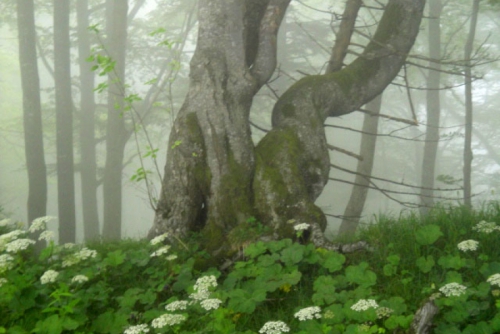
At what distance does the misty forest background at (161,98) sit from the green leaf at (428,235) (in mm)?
1092

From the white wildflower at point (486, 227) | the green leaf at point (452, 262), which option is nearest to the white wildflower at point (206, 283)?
the green leaf at point (452, 262)

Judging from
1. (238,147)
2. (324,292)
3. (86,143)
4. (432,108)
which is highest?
(432,108)

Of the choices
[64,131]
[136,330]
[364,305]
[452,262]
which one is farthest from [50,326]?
[64,131]

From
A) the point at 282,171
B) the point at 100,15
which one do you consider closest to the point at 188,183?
the point at 282,171

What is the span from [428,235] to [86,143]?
1304 centimetres

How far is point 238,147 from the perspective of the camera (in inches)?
195

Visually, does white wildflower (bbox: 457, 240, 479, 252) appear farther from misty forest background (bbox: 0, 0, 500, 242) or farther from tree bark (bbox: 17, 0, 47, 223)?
tree bark (bbox: 17, 0, 47, 223)

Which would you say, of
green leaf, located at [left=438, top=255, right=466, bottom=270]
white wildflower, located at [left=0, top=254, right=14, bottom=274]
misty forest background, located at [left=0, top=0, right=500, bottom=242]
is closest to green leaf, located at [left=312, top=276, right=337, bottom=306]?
green leaf, located at [left=438, top=255, right=466, bottom=270]

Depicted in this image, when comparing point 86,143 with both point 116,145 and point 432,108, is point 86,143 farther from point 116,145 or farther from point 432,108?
point 432,108

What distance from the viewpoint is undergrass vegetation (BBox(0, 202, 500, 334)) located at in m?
2.91

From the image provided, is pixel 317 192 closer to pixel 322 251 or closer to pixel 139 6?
pixel 322 251

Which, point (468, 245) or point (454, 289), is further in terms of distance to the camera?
point (468, 245)

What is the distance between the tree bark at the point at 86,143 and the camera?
1405 cm

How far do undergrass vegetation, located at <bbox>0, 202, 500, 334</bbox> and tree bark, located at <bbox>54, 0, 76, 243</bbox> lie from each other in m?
6.11
